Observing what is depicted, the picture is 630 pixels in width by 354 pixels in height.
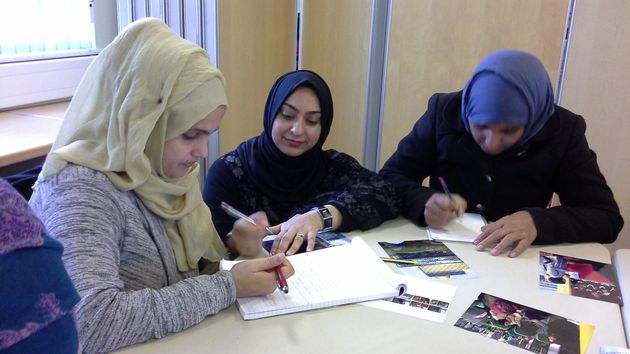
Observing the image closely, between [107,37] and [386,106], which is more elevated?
[107,37]

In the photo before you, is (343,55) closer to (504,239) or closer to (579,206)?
(579,206)

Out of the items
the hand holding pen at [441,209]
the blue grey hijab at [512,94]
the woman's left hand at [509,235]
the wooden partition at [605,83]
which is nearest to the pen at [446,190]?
the hand holding pen at [441,209]

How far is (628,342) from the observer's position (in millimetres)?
1123

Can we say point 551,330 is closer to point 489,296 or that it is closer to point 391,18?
point 489,296

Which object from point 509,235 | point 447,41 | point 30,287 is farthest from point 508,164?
point 30,287

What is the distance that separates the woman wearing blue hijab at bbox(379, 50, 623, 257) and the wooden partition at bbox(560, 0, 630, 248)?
1.03m

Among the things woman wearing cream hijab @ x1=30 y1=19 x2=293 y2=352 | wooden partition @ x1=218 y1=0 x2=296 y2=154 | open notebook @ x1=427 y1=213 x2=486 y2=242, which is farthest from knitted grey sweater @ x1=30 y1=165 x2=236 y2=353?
wooden partition @ x1=218 y1=0 x2=296 y2=154

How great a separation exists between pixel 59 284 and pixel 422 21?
273cm

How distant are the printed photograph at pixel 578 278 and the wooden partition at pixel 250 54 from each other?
193 cm

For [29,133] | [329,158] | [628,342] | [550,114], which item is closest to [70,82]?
[29,133]

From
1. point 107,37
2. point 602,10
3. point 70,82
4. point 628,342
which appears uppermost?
point 602,10

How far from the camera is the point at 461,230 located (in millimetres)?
1657

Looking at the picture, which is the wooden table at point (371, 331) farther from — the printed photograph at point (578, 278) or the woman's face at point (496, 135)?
the woman's face at point (496, 135)

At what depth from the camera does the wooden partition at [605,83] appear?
2.62m
